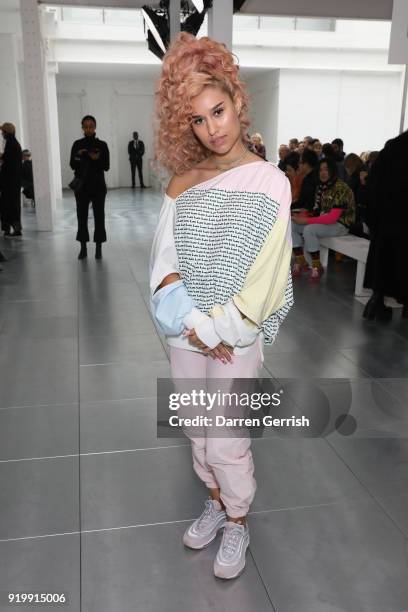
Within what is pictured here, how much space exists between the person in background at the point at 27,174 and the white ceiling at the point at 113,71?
13.4 ft

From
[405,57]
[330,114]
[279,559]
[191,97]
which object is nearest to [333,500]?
[279,559]

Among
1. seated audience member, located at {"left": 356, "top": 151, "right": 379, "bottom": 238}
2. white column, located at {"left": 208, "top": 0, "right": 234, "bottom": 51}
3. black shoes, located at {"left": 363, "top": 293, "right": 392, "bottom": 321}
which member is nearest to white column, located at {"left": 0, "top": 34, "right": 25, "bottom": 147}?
white column, located at {"left": 208, "top": 0, "right": 234, "bottom": 51}

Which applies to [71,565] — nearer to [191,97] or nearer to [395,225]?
[191,97]

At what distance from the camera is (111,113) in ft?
59.1

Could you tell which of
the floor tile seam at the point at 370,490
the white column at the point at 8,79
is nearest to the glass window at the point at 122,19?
the white column at the point at 8,79

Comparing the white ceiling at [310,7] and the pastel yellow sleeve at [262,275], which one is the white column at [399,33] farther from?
the white ceiling at [310,7]

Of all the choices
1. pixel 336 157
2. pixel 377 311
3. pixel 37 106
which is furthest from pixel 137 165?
pixel 377 311

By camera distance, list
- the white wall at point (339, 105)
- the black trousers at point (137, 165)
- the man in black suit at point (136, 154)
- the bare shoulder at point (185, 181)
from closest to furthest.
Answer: the bare shoulder at point (185, 181) < the white wall at point (339, 105) < the man in black suit at point (136, 154) < the black trousers at point (137, 165)

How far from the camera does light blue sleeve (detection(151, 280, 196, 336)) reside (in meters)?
1.61

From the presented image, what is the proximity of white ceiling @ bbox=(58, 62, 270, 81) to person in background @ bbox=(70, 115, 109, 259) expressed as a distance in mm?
8751

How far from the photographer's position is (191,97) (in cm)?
153

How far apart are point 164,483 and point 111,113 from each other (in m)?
17.4

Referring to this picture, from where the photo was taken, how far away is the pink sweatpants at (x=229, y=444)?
170 centimetres

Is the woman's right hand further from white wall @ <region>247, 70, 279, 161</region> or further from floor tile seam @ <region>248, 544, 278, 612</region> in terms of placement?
white wall @ <region>247, 70, 279, 161</region>
